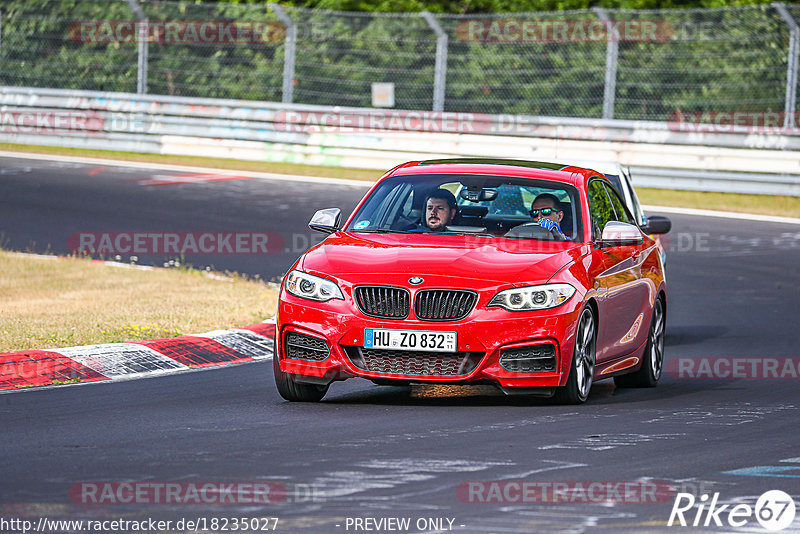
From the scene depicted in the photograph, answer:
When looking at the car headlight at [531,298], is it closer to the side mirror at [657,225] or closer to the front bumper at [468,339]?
the front bumper at [468,339]

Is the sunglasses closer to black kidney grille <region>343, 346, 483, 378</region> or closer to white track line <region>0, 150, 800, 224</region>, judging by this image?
black kidney grille <region>343, 346, 483, 378</region>

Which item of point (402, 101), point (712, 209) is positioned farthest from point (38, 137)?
point (712, 209)

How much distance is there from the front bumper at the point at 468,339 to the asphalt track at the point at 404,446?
0.74ft

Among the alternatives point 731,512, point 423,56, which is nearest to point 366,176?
point 423,56

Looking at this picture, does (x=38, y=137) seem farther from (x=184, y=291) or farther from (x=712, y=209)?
(x=184, y=291)

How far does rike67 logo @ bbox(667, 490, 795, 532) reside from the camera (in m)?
5.91

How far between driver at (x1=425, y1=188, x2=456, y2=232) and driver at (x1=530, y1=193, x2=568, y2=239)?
56cm

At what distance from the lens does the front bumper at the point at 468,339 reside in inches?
340

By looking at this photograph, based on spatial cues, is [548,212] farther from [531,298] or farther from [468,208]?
[531,298]

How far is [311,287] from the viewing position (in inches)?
353

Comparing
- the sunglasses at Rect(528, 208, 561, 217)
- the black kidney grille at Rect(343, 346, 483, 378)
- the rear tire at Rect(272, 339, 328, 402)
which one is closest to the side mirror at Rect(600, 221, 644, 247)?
the sunglasses at Rect(528, 208, 561, 217)

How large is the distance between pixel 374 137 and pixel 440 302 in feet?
58.1

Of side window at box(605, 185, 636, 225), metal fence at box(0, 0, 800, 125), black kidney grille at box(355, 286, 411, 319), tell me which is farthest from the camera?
metal fence at box(0, 0, 800, 125)

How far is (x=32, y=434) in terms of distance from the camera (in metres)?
7.64
